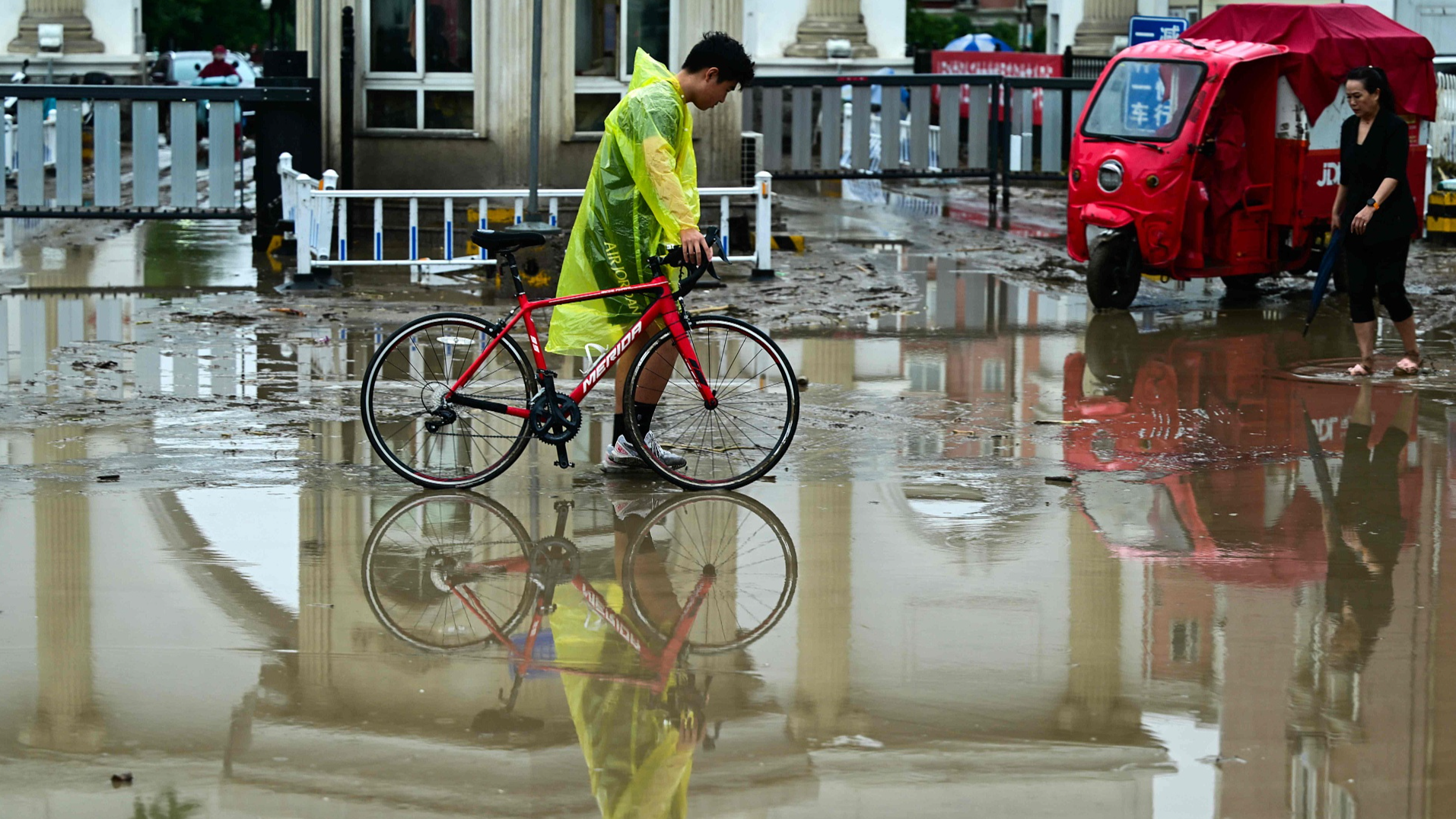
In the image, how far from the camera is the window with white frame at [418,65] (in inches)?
605

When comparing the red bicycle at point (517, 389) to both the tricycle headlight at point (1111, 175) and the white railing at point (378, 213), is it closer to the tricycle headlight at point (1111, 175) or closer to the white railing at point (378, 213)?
the white railing at point (378, 213)

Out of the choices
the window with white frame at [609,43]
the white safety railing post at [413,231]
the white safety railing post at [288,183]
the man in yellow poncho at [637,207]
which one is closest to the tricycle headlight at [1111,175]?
the window with white frame at [609,43]

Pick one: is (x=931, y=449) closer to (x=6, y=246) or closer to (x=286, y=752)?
(x=286, y=752)

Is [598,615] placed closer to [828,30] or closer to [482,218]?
[482,218]

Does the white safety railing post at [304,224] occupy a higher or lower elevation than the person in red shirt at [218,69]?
lower

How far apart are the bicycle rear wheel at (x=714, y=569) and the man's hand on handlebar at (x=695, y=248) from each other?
95 cm

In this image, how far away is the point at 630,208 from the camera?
24.4 feet

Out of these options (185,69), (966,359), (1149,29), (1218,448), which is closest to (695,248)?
(1218,448)

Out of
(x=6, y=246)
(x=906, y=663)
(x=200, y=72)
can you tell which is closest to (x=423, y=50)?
(x=6, y=246)

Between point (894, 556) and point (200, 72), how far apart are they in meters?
31.3

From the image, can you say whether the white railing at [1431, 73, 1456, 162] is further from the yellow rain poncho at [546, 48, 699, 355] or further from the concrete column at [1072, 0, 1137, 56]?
the concrete column at [1072, 0, 1137, 56]

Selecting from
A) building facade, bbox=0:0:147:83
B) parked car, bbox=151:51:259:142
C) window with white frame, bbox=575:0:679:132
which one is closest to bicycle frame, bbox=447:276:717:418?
window with white frame, bbox=575:0:679:132

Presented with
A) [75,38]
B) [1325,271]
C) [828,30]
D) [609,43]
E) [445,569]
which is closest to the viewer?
[445,569]

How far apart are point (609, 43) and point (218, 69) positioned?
20718mm
